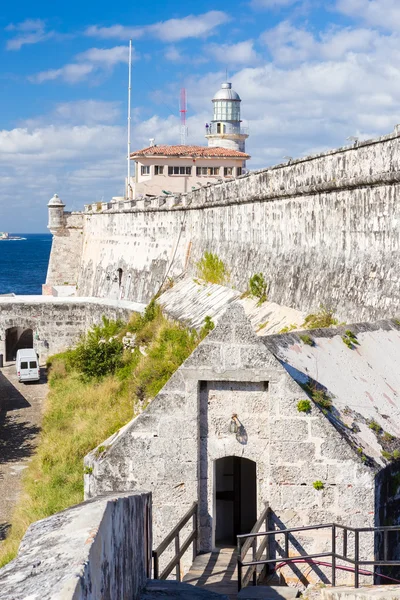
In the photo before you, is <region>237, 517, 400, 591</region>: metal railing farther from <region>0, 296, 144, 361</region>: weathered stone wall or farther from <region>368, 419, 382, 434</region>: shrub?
<region>0, 296, 144, 361</region>: weathered stone wall

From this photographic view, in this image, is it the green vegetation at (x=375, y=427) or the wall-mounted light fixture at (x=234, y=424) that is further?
the green vegetation at (x=375, y=427)

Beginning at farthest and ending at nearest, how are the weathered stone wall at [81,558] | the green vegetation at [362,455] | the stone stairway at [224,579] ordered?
the green vegetation at [362,455]
the stone stairway at [224,579]
the weathered stone wall at [81,558]

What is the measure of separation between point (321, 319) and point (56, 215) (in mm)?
28495

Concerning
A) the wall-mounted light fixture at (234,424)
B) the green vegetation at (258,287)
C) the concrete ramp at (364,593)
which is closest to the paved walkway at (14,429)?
the green vegetation at (258,287)

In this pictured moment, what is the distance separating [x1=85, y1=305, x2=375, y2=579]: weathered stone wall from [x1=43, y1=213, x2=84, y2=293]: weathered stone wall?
34.8 metres

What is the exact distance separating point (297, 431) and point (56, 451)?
41.9ft

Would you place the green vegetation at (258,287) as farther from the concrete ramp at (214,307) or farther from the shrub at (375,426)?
the shrub at (375,426)

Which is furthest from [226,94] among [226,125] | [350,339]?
[350,339]

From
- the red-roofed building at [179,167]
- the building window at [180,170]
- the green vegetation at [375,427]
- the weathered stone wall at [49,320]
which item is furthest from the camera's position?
the building window at [180,170]

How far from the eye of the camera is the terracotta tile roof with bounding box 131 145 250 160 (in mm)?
47700

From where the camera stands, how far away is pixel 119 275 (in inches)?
A: 1320

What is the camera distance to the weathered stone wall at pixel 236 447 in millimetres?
6582

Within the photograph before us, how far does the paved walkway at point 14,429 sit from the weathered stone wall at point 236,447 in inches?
334

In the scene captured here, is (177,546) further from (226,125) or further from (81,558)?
(226,125)
